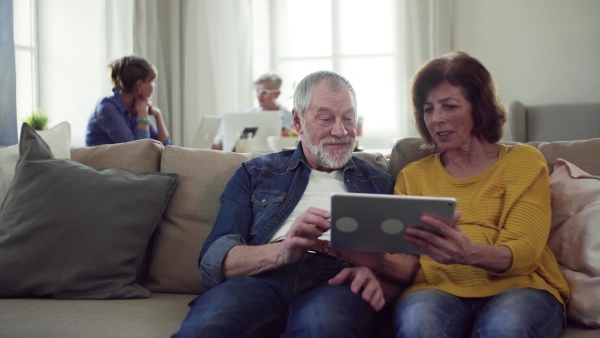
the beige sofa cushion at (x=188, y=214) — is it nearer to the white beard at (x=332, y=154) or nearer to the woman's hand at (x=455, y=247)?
the white beard at (x=332, y=154)

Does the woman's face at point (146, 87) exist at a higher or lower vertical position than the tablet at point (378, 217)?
higher

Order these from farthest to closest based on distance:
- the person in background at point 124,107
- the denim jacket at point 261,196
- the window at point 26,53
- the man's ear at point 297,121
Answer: the window at point 26,53 → the person in background at point 124,107 → the man's ear at point 297,121 → the denim jacket at point 261,196

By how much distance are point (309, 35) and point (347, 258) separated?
179 inches

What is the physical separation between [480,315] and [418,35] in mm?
4233

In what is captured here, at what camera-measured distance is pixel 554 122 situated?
14.7ft

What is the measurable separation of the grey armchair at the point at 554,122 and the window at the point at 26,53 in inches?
139

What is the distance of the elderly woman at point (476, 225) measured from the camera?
54.2 inches

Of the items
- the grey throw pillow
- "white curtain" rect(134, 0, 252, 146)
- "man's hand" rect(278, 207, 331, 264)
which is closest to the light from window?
"white curtain" rect(134, 0, 252, 146)

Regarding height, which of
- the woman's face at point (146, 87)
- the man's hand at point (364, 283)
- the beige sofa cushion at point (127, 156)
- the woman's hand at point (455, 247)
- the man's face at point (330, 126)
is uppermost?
the woman's face at point (146, 87)

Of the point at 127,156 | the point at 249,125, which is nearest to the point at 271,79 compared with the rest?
the point at 249,125

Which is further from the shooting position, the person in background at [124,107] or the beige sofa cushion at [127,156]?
the person in background at [124,107]

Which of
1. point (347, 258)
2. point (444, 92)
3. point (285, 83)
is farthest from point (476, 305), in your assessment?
point (285, 83)

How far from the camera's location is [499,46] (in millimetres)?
5262

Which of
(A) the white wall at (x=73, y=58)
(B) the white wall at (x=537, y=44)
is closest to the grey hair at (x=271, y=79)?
(A) the white wall at (x=73, y=58)
